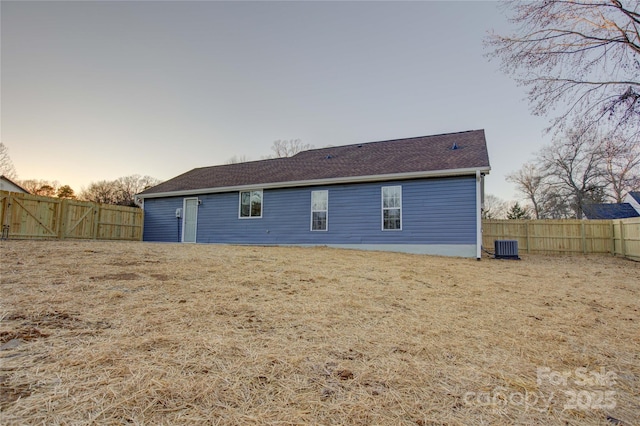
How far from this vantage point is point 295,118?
1567 centimetres

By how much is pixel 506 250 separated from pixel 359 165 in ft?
19.8

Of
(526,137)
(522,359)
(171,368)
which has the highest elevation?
(526,137)

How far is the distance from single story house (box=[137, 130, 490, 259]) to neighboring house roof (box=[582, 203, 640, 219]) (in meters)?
17.3

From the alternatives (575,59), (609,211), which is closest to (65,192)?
(575,59)

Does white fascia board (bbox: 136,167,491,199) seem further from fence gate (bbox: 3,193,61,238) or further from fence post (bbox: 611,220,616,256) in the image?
fence post (bbox: 611,220,616,256)

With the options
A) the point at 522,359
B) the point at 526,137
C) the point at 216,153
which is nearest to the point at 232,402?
the point at 522,359

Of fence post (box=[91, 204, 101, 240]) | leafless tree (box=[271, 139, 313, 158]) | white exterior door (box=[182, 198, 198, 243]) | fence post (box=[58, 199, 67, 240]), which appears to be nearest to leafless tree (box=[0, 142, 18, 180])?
fence post (box=[91, 204, 101, 240])

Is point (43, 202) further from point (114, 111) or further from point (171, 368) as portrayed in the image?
point (171, 368)

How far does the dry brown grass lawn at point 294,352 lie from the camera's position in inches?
58.7

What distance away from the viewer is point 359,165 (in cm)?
1200

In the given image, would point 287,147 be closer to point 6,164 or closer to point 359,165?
point 359,165

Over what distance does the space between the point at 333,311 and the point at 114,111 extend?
42.4ft

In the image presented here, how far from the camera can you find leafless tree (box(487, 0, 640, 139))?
8109 mm

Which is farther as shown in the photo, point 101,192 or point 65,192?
point 65,192
